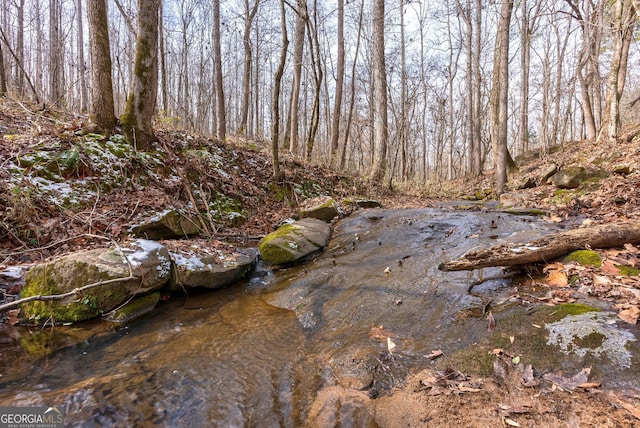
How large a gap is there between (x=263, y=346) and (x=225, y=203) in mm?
5186

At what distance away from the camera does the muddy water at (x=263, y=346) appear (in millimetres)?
2582

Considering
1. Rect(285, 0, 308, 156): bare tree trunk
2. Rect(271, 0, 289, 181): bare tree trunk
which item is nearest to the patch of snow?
Rect(271, 0, 289, 181): bare tree trunk

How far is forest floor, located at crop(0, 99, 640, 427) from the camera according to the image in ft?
6.75

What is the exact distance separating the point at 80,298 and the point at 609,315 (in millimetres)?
5650

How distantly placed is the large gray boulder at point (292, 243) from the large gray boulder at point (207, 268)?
448mm

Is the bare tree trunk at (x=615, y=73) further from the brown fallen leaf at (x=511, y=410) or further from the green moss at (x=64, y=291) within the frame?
the green moss at (x=64, y=291)

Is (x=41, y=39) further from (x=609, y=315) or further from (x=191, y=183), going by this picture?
(x=609, y=315)

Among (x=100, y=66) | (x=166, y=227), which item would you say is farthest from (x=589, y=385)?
(x=100, y=66)

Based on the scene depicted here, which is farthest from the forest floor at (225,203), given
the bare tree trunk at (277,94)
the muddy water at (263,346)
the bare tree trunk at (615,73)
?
the bare tree trunk at (615,73)

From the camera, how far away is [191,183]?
307 inches

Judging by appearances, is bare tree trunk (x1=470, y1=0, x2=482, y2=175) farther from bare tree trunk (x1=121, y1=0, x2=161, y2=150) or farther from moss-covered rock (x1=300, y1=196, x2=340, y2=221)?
bare tree trunk (x1=121, y1=0, x2=161, y2=150)

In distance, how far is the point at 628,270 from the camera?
3.10 meters

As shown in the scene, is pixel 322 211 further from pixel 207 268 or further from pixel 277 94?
pixel 207 268

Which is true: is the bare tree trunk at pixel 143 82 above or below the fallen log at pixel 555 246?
above
